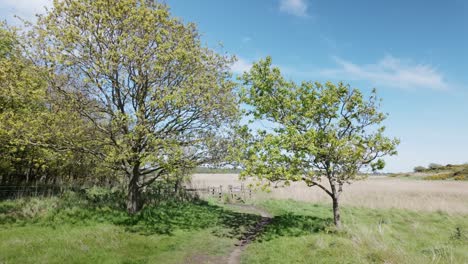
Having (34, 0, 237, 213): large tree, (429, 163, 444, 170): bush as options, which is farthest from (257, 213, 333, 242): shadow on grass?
(429, 163, 444, 170): bush

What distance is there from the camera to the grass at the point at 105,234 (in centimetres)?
1162

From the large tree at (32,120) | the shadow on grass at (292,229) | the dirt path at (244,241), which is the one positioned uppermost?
the large tree at (32,120)

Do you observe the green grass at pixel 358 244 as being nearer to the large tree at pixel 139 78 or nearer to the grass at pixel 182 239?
the grass at pixel 182 239

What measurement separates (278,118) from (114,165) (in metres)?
11.7

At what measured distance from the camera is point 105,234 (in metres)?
14.2

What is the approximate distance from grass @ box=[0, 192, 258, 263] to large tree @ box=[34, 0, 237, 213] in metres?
3.19

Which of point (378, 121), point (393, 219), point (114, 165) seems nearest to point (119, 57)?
point (114, 165)

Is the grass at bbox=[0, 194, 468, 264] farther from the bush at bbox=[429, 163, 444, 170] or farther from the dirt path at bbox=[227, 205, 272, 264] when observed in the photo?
the bush at bbox=[429, 163, 444, 170]

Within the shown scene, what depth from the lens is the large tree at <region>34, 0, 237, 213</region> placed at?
17.1m

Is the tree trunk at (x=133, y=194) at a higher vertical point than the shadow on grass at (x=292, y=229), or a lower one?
higher

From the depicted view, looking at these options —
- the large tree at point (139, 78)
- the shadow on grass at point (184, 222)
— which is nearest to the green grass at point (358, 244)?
the shadow on grass at point (184, 222)

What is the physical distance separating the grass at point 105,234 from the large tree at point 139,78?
125 inches

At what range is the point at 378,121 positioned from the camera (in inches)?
699

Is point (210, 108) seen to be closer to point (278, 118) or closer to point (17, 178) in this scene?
point (278, 118)
